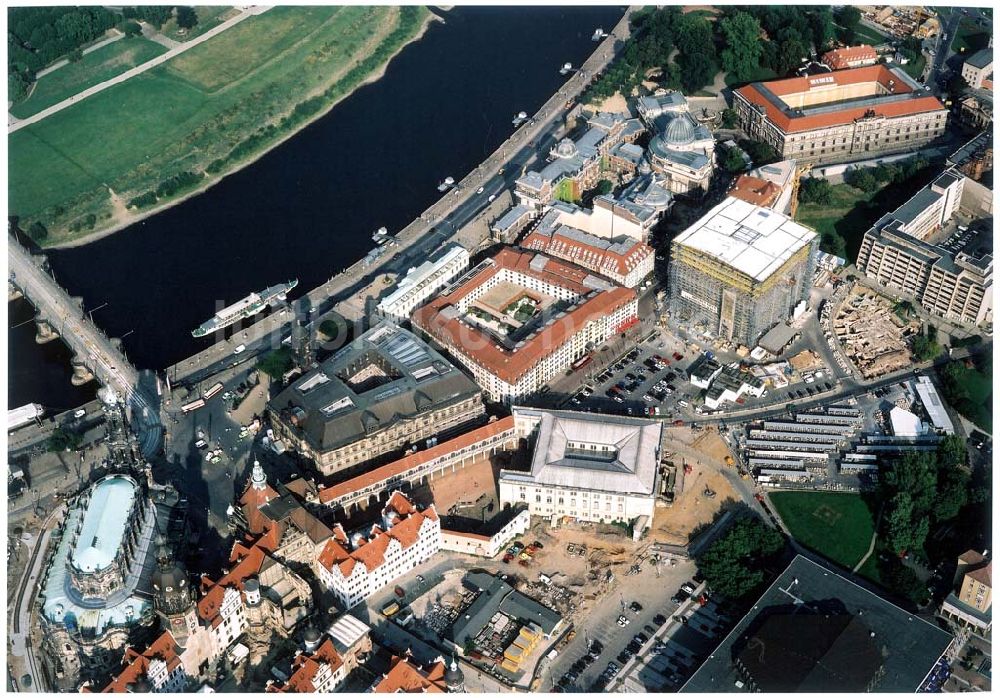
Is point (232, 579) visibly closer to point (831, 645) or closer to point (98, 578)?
point (98, 578)

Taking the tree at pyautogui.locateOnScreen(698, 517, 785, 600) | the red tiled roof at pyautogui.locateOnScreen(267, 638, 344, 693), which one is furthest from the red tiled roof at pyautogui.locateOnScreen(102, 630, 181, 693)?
the tree at pyautogui.locateOnScreen(698, 517, 785, 600)

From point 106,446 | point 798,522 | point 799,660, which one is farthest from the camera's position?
point 106,446

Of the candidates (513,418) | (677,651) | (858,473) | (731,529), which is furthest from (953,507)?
(513,418)

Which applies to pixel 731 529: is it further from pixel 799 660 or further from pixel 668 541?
pixel 799 660

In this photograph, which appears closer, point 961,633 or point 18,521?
point 961,633

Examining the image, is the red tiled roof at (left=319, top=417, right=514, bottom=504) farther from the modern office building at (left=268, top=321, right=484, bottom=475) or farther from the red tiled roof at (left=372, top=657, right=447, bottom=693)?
the red tiled roof at (left=372, top=657, right=447, bottom=693)

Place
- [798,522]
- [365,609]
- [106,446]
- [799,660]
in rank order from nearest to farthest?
[799,660] < [365,609] < [798,522] < [106,446]

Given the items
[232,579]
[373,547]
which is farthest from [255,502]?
[373,547]

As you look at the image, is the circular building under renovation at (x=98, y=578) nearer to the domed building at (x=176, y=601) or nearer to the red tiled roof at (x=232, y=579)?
the domed building at (x=176, y=601)
